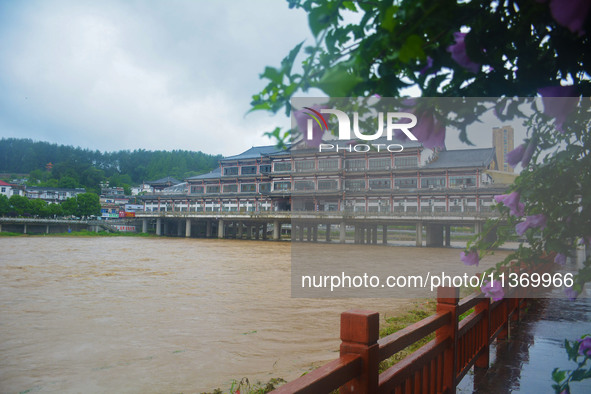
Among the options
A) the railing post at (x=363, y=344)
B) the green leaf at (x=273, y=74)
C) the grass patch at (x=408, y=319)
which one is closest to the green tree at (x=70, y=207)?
the grass patch at (x=408, y=319)

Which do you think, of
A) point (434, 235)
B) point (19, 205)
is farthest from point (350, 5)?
point (19, 205)

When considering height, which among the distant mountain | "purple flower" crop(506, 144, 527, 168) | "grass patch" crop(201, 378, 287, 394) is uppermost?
the distant mountain

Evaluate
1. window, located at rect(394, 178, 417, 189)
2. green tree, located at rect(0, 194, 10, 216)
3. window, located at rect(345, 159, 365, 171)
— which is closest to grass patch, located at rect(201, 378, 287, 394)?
window, located at rect(394, 178, 417, 189)

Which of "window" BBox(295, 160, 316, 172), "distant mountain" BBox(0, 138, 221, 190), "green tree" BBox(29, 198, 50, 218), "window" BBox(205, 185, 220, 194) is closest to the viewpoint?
"window" BBox(295, 160, 316, 172)

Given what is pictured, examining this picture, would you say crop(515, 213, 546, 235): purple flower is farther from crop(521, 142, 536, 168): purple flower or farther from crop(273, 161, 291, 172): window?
crop(273, 161, 291, 172): window

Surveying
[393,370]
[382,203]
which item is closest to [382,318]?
[393,370]

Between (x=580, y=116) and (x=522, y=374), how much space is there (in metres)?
2.61

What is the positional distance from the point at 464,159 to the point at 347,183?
8.70 metres

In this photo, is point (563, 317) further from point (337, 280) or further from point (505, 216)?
point (337, 280)

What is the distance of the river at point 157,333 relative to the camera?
14.8 feet

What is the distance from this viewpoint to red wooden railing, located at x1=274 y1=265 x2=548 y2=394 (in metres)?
1.47

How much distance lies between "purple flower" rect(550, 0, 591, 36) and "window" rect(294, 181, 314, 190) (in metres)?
32.3

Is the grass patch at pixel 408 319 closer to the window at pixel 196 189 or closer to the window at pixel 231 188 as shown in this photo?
the window at pixel 231 188

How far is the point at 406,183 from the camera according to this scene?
94.0ft
